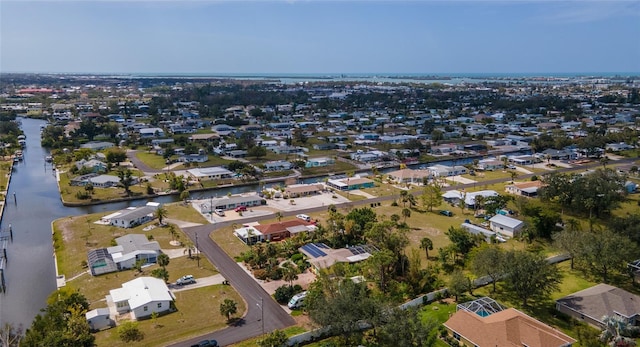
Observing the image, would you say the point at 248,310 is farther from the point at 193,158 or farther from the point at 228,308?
the point at 193,158

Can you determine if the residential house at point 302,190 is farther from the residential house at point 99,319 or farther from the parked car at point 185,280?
the residential house at point 99,319

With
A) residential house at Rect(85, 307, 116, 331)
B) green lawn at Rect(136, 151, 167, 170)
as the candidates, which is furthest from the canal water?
green lawn at Rect(136, 151, 167, 170)

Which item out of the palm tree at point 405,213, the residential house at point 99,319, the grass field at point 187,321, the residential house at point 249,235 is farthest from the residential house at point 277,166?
the residential house at point 99,319

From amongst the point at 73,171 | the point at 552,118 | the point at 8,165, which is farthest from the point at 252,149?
the point at 552,118

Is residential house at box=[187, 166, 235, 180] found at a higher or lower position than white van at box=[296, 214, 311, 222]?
lower

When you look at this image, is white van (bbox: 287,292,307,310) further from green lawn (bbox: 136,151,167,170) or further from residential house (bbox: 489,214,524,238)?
green lawn (bbox: 136,151,167,170)

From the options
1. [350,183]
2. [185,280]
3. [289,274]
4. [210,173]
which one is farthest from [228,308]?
[210,173]

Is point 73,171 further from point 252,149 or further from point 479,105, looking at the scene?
point 479,105
